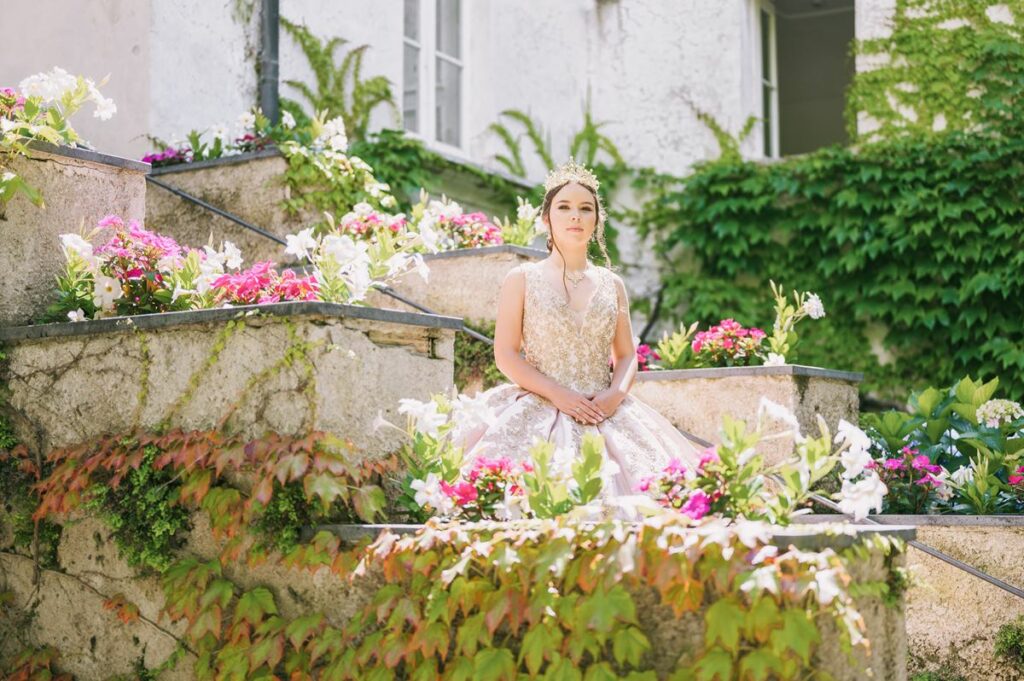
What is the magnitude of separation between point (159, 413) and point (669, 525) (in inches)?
82.7

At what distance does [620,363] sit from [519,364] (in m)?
0.48

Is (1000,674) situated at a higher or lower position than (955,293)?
lower

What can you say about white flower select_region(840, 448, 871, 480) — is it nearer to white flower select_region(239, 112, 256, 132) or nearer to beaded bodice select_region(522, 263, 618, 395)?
beaded bodice select_region(522, 263, 618, 395)

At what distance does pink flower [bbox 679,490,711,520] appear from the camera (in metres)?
3.46

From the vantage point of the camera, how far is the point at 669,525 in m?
3.27

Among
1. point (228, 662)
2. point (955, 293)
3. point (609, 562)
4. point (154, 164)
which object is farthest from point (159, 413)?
point (955, 293)

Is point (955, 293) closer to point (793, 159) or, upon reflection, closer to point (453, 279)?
point (793, 159)

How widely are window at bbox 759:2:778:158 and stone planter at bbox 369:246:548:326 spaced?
15.3ft

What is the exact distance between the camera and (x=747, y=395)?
5.70 m

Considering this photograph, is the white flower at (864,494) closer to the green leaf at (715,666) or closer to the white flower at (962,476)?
the green leaf at (715,666)

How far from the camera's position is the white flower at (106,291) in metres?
4.72

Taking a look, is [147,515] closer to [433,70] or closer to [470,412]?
[470,412]

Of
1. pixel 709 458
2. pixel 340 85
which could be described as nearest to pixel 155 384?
pixel 709 458

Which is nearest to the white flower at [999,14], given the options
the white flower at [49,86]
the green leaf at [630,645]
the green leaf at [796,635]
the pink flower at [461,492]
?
the white flower at [49,86]
